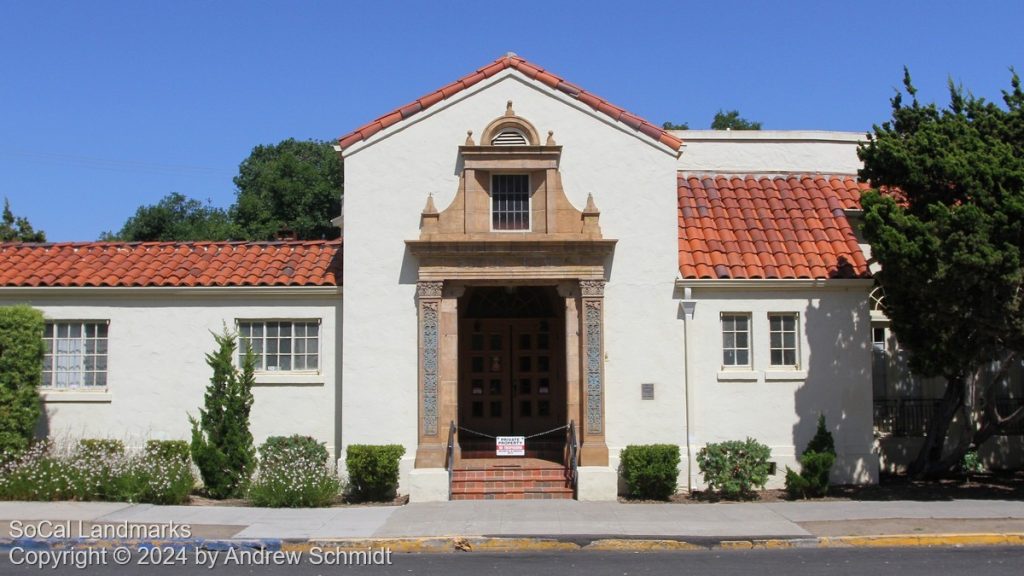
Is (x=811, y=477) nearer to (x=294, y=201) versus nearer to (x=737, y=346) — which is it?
(x=737, y=346)

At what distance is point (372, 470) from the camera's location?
16281mm

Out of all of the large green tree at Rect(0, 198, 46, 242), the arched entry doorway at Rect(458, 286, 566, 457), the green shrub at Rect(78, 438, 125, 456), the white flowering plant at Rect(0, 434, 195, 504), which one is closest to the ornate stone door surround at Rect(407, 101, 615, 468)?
the arched entry doorway at Rect(458, 286, 566, 457)

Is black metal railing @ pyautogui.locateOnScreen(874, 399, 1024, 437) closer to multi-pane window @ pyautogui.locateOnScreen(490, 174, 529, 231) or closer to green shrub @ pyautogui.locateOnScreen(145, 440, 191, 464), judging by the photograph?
multi-pane window @ pyautogui.locateOnScreen(490, 174, 529, 231)

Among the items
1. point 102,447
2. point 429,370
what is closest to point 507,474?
point 429,370

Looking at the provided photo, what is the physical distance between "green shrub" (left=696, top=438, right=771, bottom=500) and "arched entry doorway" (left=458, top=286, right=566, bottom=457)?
11.5ft

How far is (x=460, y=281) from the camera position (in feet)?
55.7

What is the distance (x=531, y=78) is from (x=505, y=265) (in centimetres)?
335

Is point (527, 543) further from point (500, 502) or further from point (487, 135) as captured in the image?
point (487, 135)

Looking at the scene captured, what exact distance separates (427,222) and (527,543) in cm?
627

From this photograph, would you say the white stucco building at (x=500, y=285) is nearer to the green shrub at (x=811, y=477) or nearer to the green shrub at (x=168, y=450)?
the green shrub at (x=168, y=450)

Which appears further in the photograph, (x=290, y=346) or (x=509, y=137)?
(x=290, y=346)

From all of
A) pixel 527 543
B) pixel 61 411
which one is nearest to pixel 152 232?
pixel 61 411

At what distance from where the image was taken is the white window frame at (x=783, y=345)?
1745 centimetres

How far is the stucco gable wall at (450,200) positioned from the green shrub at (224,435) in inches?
69.0
